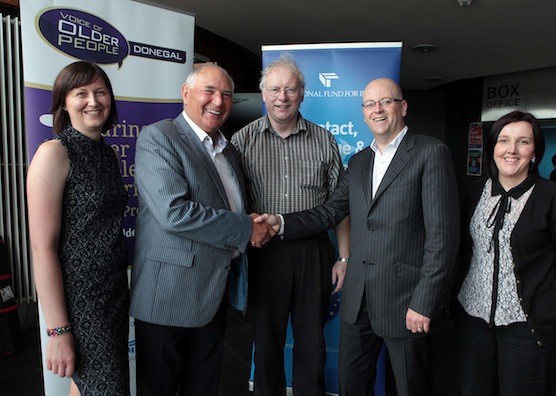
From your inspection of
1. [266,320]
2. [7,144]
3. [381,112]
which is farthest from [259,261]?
[7,144]

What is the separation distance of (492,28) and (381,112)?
15.9 feet

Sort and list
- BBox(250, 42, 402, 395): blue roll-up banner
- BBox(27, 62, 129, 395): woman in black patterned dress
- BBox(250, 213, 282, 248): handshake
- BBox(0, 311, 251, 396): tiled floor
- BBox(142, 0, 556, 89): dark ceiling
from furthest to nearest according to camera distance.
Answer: BBox(142, 0, 556, 89): dark ceiling
BBox(0, 311, 251, 396): tiled floor
BBox(250, 42, 402, 395): blue roll-up banner
BBox(250, 213, 282, 248): handshake
BBox(27, 62, 129, 395): woman in black patterned dress

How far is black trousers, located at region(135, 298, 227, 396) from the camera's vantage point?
1697mm

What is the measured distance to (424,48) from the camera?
662 centimetres

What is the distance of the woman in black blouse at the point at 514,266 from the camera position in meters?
1.67

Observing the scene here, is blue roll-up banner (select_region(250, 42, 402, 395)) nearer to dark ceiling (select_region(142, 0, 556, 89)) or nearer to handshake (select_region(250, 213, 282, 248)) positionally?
handshake (select_region(250, 213, 282, 248))

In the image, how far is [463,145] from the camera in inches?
413

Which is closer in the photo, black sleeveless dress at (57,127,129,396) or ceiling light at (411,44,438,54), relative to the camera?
black sleeveless dress at (57,127,129,396)

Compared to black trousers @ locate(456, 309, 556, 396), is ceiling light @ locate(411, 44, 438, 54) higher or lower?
higher

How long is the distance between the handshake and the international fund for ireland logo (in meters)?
1.17

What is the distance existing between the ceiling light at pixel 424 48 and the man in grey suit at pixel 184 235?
5.59m

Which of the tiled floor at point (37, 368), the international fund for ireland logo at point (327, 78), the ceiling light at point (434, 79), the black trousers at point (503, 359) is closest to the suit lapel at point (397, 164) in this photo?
the black trousers at point (503, 359)

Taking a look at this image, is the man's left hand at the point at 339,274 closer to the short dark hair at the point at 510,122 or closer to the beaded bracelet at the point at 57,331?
the short dark hair at the point at 510,122

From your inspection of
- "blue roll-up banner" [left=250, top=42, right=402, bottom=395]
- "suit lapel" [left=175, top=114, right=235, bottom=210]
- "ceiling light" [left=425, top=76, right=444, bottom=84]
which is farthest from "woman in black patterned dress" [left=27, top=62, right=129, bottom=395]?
"ceiling light" [left=425, top=76, right=444, bottom=84]
